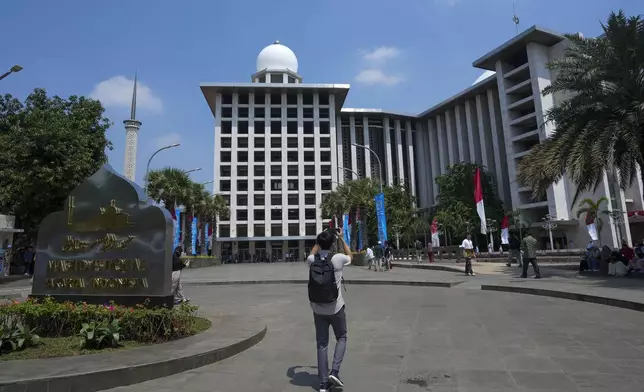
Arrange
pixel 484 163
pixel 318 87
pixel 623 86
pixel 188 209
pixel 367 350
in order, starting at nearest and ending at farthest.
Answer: pixel 367 350
pixel 623 86
pixel 188 209
pixel 484 163
pixel 318 87

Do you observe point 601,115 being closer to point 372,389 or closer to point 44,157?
point 372,389

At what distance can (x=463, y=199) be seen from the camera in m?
59.4

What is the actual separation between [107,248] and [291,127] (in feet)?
218

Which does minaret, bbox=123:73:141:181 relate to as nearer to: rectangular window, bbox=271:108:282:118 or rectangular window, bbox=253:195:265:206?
rectangular window, bbox=253:195:265:206

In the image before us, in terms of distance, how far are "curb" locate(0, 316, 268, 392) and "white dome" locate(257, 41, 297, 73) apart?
72166 mm

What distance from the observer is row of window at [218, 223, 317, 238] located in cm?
6650

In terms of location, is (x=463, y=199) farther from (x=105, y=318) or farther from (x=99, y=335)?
(x=99, y=335)

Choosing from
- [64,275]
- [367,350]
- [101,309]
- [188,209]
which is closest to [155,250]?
[101,309]

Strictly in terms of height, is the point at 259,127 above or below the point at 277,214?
above

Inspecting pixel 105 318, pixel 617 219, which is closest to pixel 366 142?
pixel 617 219

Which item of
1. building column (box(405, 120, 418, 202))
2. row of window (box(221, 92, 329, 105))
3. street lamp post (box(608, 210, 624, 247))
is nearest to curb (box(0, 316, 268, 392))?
street lamp post (box(608, 210, 624, 247))

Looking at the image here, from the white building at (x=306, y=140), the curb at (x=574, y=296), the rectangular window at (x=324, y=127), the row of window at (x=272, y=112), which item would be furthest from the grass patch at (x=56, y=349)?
the row of window at (x=272, y=112)

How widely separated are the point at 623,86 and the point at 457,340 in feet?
45.2

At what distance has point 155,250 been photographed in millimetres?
6996
